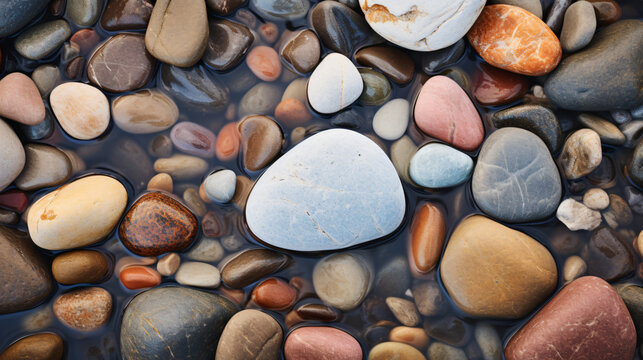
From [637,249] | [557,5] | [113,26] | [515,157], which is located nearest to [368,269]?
[515,157]

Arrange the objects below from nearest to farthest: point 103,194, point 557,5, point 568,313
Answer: point 568,313 < point 103,194 < point 557,5

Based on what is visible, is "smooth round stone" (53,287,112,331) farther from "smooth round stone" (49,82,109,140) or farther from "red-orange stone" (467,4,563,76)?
"red-orange stone" (467,4,563,76)

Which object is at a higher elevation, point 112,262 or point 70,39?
point 70,39

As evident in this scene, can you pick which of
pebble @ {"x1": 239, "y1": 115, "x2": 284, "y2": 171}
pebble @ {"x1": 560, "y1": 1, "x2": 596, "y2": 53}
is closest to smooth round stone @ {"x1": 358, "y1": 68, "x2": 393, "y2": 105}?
pebble @ {"x1": 239, "y1": 115, "x2": 284, "y2": 171}

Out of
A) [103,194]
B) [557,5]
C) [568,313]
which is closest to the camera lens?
[568,313]

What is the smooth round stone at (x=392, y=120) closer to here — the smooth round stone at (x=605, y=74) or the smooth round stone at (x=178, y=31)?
the smooth round stone at (x=605, y=74)

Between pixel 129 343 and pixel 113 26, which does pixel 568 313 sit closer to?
pixel 129 343
